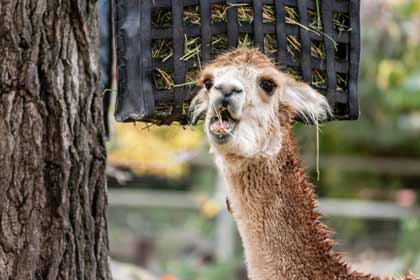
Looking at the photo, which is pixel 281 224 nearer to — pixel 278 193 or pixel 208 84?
pixel 278 193

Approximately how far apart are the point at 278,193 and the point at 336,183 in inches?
488

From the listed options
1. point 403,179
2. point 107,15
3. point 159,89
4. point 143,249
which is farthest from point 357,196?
point 159,89

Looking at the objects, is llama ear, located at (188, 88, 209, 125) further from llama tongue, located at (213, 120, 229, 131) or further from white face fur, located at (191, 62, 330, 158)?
llama tongue, located at (213, 120, 229, 131)

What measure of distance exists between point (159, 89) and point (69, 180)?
614mm

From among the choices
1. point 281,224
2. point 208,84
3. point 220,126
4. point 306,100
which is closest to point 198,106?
point 208,84

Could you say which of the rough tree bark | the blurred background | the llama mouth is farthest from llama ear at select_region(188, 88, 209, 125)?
the blurred background

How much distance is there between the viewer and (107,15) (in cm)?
541

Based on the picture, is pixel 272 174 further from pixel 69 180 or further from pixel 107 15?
pixel 107 15

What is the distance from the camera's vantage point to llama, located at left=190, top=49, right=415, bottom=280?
168 inches

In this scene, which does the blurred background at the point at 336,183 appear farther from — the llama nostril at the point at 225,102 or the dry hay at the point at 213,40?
the llama nostril at the point at 225,102

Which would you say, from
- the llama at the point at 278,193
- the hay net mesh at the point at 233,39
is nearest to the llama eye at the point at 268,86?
the llama at the point at 278,193

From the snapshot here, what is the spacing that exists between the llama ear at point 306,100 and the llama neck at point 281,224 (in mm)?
170

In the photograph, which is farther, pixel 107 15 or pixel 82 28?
pixel 107 15

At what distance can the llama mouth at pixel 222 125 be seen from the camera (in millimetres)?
4051
